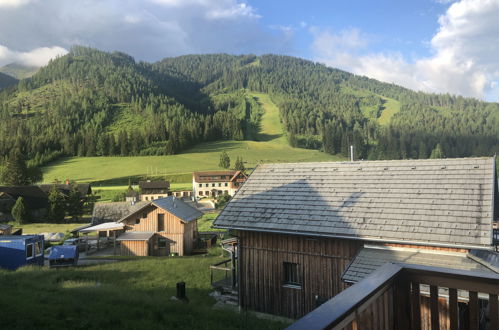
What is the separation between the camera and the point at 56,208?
2431 inches

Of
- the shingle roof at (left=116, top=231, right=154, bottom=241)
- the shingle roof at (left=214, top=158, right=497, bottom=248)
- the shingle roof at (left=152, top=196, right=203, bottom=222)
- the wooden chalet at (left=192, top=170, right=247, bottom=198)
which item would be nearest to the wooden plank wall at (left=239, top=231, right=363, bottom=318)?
the shingle roof at (left=214, top=158, right=497, bottom=248)

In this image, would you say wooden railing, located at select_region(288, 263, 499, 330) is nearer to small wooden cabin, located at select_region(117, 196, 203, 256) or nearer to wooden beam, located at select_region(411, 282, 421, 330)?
wooden beam, located at select_region(411, 282, 421, 330)

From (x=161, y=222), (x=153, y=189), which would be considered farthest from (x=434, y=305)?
(x=153, y=189)

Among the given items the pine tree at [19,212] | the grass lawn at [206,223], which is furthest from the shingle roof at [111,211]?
the pine tree at [19,212]

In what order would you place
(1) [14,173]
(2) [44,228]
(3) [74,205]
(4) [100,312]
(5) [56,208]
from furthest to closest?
(1) [14,173]
(3) [74,205]
(5) [56,208]
(2) [44,228]
(4) [100,312]

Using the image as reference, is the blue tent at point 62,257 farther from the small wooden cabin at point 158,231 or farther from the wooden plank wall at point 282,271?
the wooden plank wall at point 282,271

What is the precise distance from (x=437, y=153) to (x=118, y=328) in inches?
6080

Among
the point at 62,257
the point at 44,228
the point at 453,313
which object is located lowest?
the point at 44,228

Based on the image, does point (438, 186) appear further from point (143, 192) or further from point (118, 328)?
point (143, 192)

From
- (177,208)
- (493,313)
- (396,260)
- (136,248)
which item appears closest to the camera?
(493,313)

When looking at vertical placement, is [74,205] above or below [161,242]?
above

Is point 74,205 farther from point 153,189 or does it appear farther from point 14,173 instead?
point 14,173

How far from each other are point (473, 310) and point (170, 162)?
129676mm

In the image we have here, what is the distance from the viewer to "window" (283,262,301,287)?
49.4 ft
